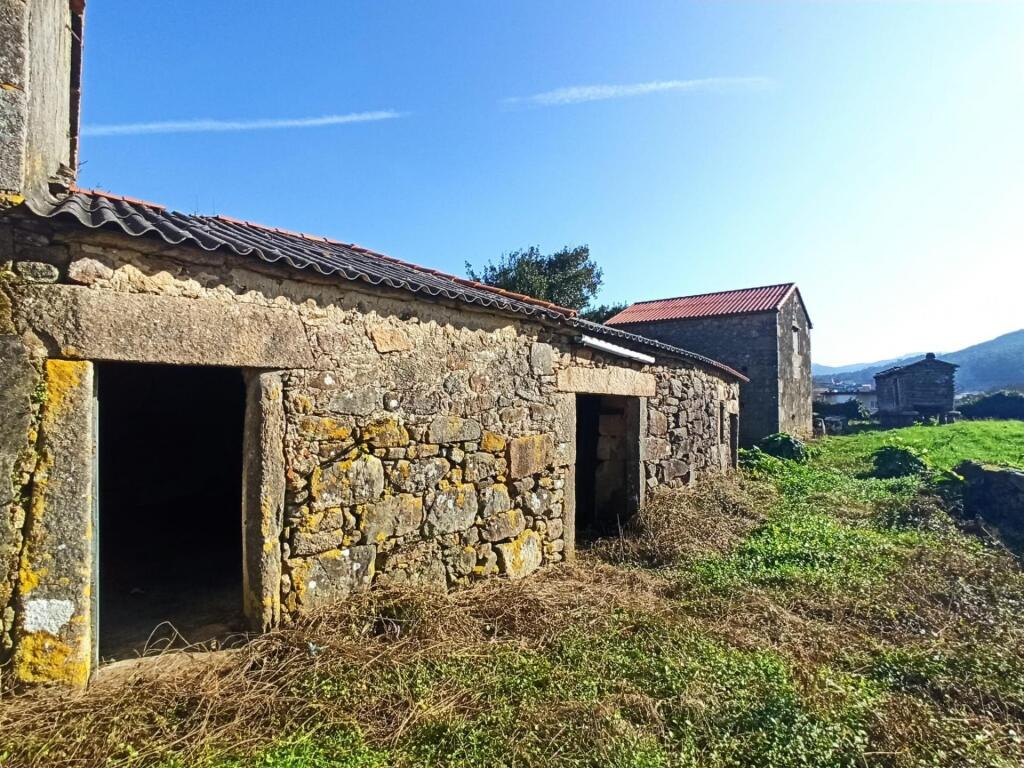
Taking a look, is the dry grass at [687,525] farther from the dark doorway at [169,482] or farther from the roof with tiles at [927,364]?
the roof with tiles at [927,364]

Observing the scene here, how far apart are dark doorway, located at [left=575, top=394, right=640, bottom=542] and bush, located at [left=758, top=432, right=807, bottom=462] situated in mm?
7268

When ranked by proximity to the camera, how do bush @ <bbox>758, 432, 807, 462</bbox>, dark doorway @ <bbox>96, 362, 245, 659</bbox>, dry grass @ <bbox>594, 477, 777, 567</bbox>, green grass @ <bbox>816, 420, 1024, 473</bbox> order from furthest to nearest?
bush @ <bbox>758, 432, 807, 462</bbox>, green grass @ <bbox>816, 420, 1024, 473</bbox>, dry grass @ <bbox>594, 477, 777, 567</bbox>, dark doorway @ <bbox>96, 362, 245, 659</bbox>

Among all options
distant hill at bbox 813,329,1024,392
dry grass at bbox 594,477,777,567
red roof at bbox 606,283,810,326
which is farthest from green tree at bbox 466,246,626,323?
distant hill at bbox 813,329,1024,392

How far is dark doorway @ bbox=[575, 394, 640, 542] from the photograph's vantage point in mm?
7383

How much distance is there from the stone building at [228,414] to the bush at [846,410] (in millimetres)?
20189

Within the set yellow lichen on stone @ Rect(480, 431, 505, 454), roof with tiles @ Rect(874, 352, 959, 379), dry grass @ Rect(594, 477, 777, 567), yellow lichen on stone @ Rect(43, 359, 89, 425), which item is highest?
roof with tiles @ Rect(874, 352, 959, 379)

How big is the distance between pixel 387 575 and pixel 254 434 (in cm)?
142

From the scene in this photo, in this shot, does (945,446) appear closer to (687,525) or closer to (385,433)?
(687,525)

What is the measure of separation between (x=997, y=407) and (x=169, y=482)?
30580 mm

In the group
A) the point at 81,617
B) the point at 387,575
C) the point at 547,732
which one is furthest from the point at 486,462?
the point at 81,617

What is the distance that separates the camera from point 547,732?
9.62ft

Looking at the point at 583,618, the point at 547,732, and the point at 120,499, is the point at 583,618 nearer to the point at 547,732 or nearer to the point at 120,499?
the point at 547,732

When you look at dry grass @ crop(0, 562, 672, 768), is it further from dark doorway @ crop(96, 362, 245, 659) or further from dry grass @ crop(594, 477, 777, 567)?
dry grass @ crop(594, 477, 777, 567)

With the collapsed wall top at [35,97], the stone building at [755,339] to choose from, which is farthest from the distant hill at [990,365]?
the collapsed wall top at [35,97]
